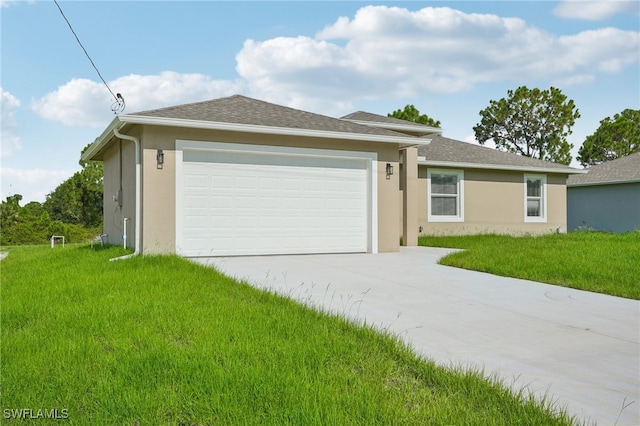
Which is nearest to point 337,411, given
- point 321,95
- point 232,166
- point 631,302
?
point 631,302

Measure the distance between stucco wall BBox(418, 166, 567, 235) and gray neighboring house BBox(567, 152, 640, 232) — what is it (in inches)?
125

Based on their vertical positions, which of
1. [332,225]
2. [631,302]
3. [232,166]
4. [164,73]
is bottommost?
[631,302]

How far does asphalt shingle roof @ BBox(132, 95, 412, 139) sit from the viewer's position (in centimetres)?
1034

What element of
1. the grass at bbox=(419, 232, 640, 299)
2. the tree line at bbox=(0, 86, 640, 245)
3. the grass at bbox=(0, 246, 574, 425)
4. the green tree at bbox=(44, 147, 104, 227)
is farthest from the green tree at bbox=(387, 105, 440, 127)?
the grass at bbox=(0, 246, 574, 425)

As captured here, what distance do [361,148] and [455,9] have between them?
3.91m

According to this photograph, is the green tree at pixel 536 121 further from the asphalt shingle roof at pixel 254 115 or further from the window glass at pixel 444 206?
the asphalt shingle roof at pixel 254 115

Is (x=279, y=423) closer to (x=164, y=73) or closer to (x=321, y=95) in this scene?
(x=164, y=73)

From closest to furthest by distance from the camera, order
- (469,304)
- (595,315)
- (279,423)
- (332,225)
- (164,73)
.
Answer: (279,423)
(595,315)
(469,304)
(332,225)
(164,73)

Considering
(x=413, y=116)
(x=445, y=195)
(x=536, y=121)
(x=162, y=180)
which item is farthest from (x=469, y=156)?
(x=536, y=121)

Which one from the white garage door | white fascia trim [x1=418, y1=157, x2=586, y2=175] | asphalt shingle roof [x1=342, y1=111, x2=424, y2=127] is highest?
asphalt shingle roof [x1=342, y1=111, x2=424, y2=127]

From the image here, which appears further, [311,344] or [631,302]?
[631,302]

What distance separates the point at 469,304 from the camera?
18.5 ft

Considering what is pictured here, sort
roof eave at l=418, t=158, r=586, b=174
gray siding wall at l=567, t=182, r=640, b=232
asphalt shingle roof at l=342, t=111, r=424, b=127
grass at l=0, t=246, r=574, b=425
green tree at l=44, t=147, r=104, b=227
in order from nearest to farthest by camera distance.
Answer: grass at l=0, t=246, r=574, b=425 < asphalt shingle roof at l=342, t=111, r=424, b=127 < roof eave at l=418, t=158, r=586, b=174 < gray siding wall at l=567, t=182, r=640, b=232 < green tree at l=44, t=147, r=104, b=227

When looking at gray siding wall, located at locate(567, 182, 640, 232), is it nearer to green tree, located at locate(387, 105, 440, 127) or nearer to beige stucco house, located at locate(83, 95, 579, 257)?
beige stucco house, located at locate(83, 95, 579, 257)
